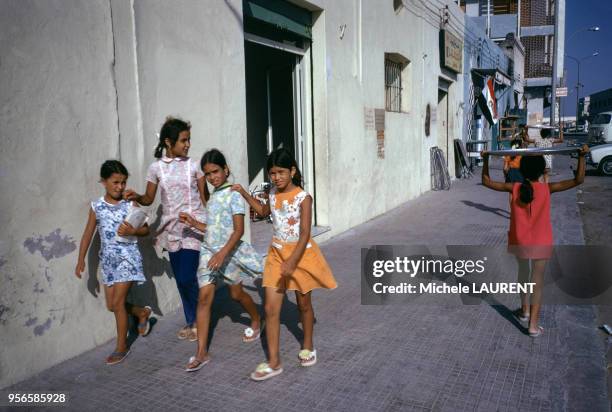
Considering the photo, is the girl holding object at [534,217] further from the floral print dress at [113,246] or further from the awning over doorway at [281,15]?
the awning over doorway at [281,15]

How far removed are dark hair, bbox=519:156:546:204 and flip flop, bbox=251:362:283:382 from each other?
2175 mm

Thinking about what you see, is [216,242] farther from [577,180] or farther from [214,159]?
[577,180]

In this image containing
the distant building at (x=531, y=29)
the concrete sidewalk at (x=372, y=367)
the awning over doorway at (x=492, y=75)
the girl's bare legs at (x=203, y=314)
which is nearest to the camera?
the concrete sidewalk at (x=372, y=367)

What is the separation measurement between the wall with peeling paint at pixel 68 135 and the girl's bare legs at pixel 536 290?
3035 millimetres

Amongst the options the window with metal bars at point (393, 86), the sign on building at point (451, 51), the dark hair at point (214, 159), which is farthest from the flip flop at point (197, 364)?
the sign on building at point (451, 51)

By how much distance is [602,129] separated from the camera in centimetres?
2317

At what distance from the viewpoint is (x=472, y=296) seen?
4941 mm

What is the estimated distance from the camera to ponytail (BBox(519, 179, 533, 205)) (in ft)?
12.3

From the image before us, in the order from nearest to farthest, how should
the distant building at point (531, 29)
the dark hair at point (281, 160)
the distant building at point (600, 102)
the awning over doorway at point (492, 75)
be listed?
1. the dark hair at point (281, 160)
2. the awning over doorway at point (492, 75)
3. the distant building at point (531, 29)
4. the distant building at point (600, 102)

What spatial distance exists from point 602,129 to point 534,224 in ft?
75.3

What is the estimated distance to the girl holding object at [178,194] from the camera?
3754mm

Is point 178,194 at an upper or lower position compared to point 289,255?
upper

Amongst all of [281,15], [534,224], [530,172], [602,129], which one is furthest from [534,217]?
[602,129]

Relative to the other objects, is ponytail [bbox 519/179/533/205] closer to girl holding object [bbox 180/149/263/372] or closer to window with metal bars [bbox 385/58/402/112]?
girl holding object [bbox 180/149/263/372]
